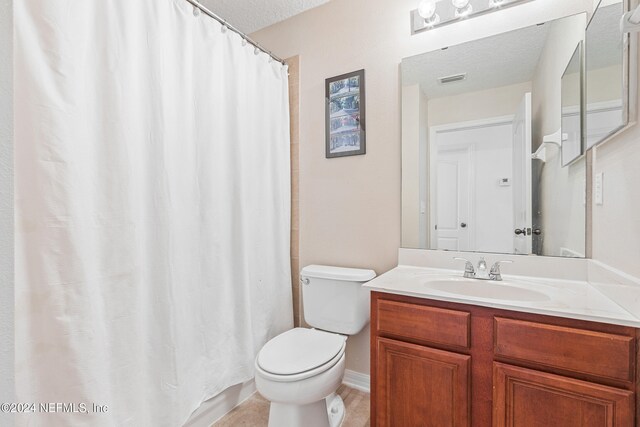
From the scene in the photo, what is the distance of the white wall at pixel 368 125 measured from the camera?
1.77 m

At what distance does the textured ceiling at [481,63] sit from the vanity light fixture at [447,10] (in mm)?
142

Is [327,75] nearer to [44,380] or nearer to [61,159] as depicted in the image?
[61,159]

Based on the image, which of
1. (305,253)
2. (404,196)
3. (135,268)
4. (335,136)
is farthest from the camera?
(305,253)

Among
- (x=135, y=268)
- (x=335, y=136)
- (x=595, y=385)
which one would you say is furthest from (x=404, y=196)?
→ (x=135, y=268)

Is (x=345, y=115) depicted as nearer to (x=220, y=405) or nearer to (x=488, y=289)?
(x=488, y=289)

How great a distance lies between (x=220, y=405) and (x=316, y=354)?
2.29 feet

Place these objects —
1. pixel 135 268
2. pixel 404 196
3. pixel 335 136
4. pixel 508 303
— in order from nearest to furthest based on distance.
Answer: pixel 508 303 → pixel 135 268 → pixel 404 196 → pixel 335 136

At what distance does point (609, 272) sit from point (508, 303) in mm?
409

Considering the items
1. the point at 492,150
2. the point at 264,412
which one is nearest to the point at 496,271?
the point at 492,150

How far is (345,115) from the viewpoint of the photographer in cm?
195

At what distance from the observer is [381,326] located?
1.32 metres

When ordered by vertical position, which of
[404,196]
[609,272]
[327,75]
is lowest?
[609,272]

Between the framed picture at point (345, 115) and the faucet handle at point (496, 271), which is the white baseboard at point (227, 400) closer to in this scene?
the faucet handle at point (496, 271)

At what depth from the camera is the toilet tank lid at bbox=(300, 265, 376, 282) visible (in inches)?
68.1
